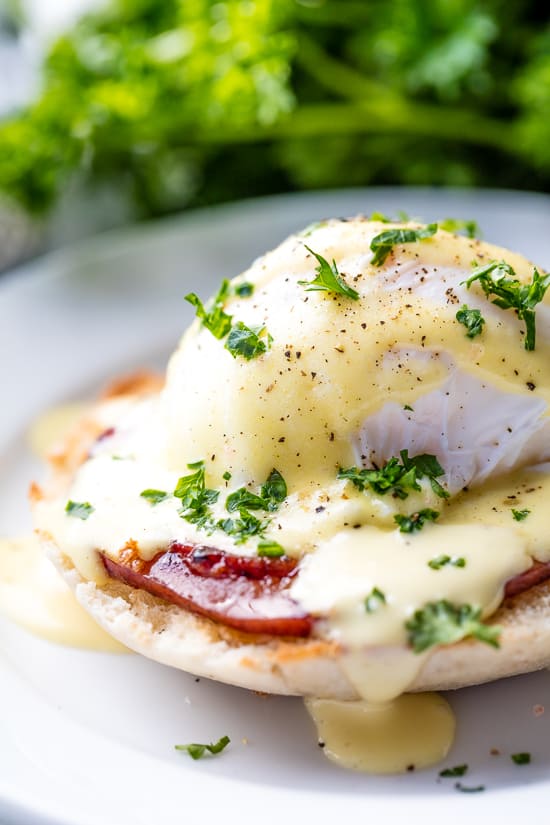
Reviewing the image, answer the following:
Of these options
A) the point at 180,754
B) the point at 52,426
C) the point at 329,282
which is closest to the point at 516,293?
the point at 329,282

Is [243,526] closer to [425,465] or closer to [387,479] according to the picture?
[387,479]

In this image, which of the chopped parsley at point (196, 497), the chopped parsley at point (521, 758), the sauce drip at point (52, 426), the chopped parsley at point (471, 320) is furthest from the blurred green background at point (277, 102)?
the chopped parsley at point (521, 758)

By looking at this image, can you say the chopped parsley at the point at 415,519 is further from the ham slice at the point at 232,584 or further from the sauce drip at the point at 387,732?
the sauce drip at the point at 387,732

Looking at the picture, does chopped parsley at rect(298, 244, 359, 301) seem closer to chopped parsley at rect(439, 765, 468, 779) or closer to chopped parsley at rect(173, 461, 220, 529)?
chopped parsley at rect(173, 461, 220, 529)

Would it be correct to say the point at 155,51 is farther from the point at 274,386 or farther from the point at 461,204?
the point at 274,386

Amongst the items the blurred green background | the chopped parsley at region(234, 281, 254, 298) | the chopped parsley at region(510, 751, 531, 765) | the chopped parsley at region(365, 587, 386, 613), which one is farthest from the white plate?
the blurred green background
